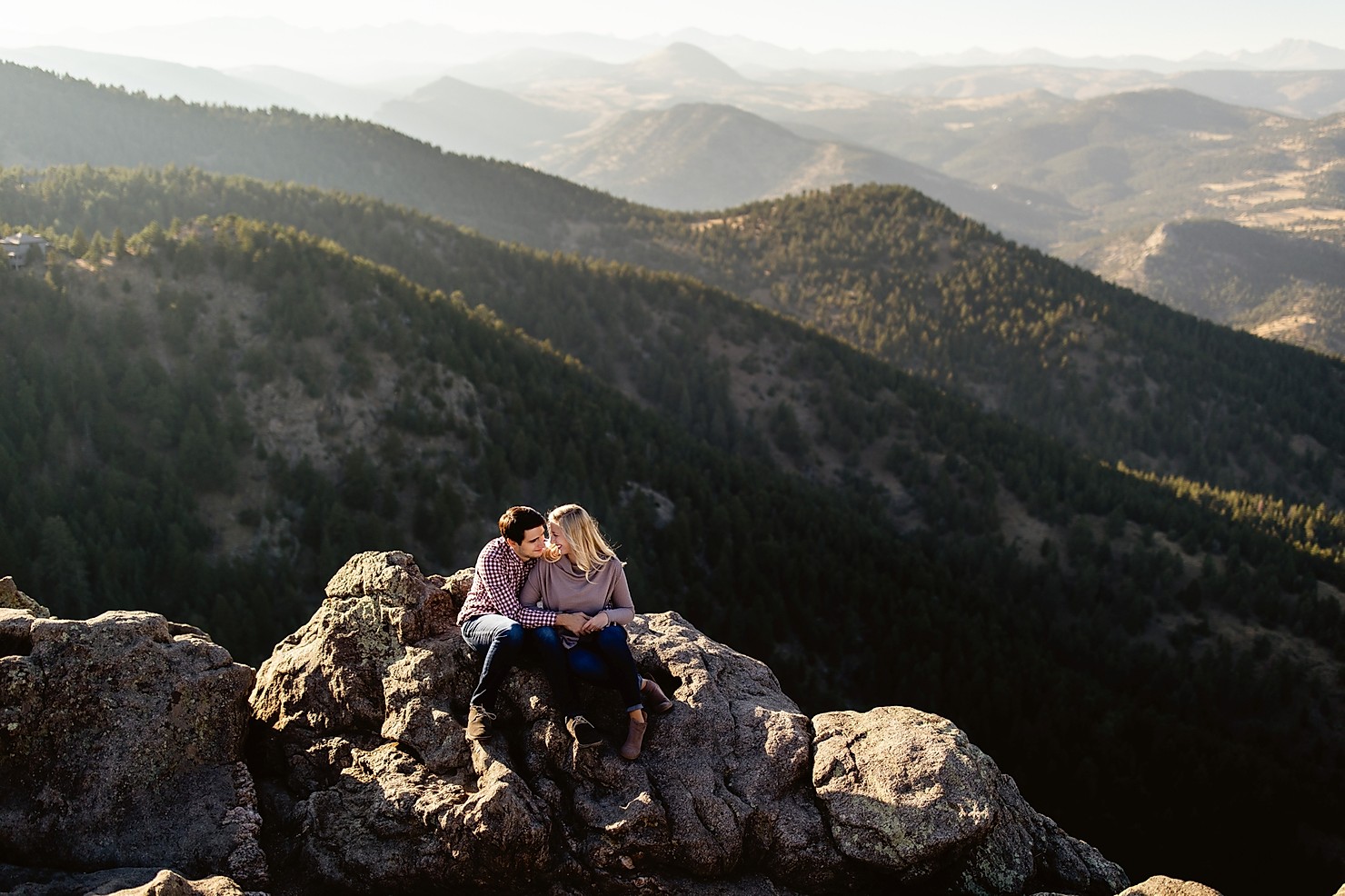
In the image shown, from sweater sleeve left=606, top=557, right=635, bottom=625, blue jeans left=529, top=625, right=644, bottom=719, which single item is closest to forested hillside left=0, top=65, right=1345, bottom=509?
sweater sleeve left=606, top=557, right=635, bottom=625

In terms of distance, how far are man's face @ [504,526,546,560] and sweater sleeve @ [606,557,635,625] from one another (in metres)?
1.26

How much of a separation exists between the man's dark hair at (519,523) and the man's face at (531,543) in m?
0.05

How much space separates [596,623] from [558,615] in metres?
0.64

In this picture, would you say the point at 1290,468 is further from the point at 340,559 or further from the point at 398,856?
the point at 398,856

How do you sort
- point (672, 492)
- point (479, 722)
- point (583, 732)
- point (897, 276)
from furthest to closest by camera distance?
1. point (897, 276)
2. point (672, 492)
3. point (479, 722)
4. point (583, 732)

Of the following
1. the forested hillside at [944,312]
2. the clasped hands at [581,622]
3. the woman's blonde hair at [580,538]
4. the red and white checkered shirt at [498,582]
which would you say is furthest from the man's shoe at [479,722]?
the forested hillside at [944,312]

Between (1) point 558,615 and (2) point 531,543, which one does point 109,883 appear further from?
(2) point 531,543

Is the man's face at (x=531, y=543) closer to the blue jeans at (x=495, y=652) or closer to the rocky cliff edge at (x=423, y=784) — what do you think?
the blue jeans at (x=495, y=652)

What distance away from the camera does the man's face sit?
14.4 m

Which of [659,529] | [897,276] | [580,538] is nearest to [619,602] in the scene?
[580,538]

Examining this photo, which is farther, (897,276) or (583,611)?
(897,276)

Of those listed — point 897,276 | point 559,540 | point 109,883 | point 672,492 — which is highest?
point 559,540

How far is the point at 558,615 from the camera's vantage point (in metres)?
14.0

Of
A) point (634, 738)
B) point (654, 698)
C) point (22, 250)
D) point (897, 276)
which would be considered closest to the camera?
point (634, 738)
